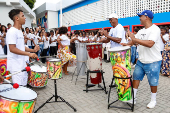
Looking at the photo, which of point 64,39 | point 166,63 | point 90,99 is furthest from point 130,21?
point 90,99

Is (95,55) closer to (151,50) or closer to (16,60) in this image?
(151,50)

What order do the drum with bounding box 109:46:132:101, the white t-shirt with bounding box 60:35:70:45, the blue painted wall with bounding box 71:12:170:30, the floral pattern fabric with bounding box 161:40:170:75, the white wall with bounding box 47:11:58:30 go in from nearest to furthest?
the drum with bounding box 109:46:132:101 → the floral pattern fabric with bounding box 161:40:170:75 → the white t-shirt with bounding box 60:35:70:45 → the blue painted wall with bounding box 71:12:170:30 → the white wall with bounding box 47:11:58:30

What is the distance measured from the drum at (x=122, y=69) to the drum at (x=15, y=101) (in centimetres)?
172

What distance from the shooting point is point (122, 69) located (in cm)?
311

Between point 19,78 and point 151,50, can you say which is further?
point 151,50

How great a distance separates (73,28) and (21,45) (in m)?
18.3

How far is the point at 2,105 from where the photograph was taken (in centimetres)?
184

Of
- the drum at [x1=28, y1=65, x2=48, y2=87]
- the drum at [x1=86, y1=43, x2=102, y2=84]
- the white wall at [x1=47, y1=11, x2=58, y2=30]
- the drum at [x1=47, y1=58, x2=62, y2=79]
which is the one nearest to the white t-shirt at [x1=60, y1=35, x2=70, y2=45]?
the drum at [x1=28, y1=65, x2=48, y2=87]

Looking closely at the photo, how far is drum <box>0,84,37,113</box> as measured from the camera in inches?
72.8

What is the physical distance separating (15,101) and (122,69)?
6.75 ft

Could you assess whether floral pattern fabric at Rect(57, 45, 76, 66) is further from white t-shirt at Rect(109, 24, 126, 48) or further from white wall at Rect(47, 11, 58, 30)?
white wall at Rect(47, 11, 58, 30)

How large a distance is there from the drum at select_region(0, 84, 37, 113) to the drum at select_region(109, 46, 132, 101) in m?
1.72

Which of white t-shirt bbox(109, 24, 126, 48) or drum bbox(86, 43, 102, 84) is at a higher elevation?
white t-shirt bbox(109, 24, 126, 48)

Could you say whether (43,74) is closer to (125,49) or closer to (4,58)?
(4,58)
